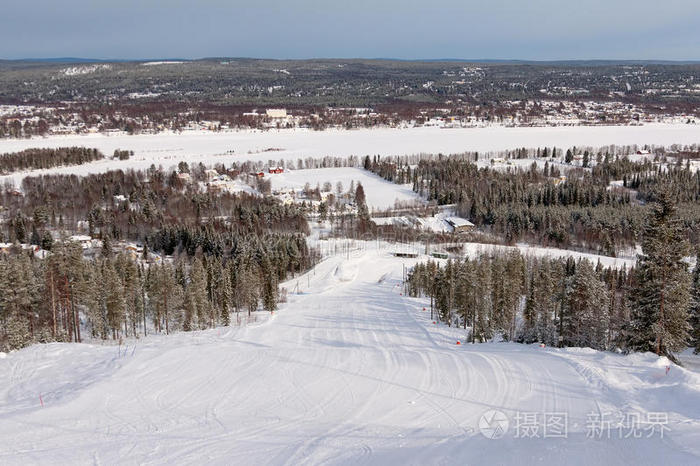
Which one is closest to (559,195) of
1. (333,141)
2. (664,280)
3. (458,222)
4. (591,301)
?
(458,222)

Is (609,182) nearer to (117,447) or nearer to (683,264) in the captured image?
(683,264)

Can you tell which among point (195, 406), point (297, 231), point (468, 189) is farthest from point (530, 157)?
point (195, 406)

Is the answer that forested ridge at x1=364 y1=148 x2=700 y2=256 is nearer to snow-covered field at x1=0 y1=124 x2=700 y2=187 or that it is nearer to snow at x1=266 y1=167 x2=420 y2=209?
snow at x1=266 y1=167 x2=420 y2=209

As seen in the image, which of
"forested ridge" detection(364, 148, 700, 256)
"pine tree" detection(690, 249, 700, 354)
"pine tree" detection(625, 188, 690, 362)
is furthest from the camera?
"forested ridge" detection(364, 148, 700, 256)

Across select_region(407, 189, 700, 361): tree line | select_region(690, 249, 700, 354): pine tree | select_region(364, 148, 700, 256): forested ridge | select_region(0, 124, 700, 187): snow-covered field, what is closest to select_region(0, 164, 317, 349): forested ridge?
select_region(407, 189, 700, 361): tree line

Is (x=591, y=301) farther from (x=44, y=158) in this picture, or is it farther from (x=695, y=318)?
(x=44, y=158)
